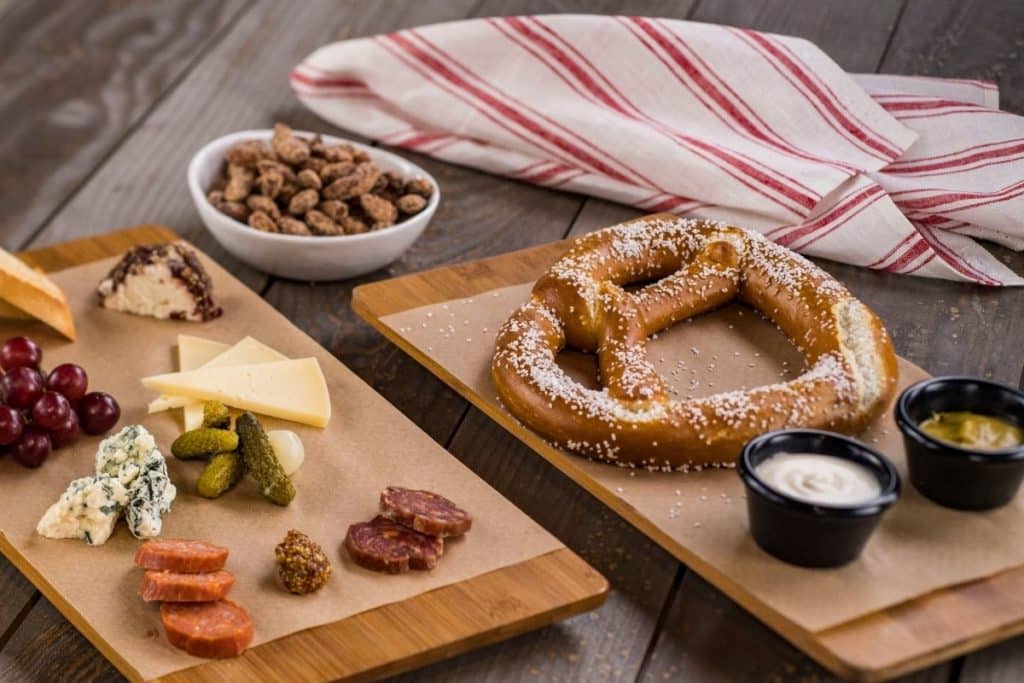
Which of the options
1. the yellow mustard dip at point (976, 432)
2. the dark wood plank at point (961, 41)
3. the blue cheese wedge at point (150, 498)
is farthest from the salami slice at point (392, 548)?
the dark wood plank at point (961, 41)

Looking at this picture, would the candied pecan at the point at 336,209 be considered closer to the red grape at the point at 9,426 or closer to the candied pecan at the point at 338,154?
the candied pecan at the point at 338,154

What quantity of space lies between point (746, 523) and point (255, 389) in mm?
723

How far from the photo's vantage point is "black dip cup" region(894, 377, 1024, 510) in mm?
1633

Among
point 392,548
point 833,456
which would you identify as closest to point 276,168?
point 392,548

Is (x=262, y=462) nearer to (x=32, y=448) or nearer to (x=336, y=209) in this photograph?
(x=32, y=448)

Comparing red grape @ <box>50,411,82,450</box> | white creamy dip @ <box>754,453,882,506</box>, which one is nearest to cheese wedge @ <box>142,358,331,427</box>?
red grape @ <box>50,411,82,450</box>

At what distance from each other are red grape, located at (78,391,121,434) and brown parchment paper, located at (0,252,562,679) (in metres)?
0.02

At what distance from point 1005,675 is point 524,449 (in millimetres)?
700

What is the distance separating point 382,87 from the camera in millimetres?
2883

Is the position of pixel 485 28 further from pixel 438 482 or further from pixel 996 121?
pixel 438 482

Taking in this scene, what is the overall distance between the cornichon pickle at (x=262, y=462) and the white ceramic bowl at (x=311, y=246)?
1.61 feet

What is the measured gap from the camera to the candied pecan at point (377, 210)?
7.77ft

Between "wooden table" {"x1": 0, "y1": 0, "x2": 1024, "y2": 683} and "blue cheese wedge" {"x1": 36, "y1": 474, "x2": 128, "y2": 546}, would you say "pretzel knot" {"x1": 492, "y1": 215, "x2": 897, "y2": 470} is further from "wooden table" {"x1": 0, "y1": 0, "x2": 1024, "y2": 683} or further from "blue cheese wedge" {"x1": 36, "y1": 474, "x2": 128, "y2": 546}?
"blue cheese wedge" {"x1": 36, "y1": 474, "x2": 128, "y2": 546}

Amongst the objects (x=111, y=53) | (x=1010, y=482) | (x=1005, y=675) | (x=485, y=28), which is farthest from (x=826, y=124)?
(x=111, y=53)
